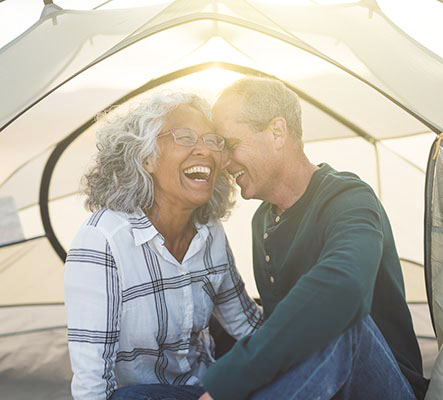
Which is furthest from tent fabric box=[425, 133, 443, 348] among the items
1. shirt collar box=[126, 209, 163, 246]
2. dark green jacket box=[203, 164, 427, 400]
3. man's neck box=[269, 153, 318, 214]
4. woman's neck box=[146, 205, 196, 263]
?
shirt collar box=[126, 209, 163, 246]

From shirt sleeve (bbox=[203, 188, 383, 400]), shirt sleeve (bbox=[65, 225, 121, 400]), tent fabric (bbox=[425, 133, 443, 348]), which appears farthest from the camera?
tent fabric (bbox=[425, 133, 443, 348])

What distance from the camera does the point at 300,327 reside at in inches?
46.1

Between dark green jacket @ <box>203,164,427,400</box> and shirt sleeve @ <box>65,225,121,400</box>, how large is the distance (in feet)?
1.33

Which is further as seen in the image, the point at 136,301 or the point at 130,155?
the point at 130,155

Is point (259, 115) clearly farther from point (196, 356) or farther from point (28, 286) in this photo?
point (28, 286)

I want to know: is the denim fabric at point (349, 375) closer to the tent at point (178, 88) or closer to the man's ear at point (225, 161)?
the tent at point (178, 88)

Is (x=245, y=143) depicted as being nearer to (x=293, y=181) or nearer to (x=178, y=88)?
(x=293, y=181)

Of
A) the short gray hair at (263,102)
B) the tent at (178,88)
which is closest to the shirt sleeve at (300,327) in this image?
the short gray hair at (263,102)

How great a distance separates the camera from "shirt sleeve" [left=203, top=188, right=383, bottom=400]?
1165 millimetres

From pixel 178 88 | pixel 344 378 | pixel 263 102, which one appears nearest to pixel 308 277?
pixel 344 378

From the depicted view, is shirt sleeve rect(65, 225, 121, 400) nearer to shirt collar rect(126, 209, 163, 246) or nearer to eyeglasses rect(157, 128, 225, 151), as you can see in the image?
shirt collar rect(126, 209, 163, 246)

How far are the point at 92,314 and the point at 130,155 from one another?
1.59ft

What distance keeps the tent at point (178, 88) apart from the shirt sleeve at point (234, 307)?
607 millimetres

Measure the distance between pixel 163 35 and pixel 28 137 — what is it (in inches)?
29.7
